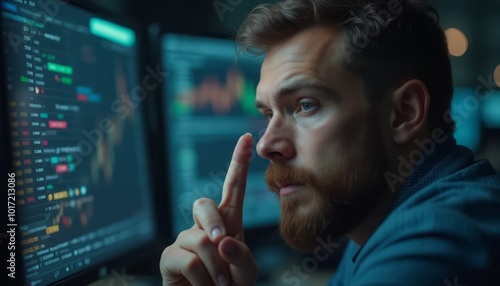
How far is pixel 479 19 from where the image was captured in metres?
2.77

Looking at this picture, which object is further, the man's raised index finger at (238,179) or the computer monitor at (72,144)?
the man's raised index finger at (238,179)

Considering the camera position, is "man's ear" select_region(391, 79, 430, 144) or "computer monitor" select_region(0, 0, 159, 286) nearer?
"computer monitor" select_region(0, 0, 159, 286)

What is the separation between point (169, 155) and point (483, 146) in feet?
5.64

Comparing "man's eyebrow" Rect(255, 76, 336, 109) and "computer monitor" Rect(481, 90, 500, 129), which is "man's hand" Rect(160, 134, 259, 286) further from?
"computer monitor" Rect(481, 90, 500, 129)

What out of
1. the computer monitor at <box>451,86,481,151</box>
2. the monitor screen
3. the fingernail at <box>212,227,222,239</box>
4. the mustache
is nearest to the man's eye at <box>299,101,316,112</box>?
the mustache

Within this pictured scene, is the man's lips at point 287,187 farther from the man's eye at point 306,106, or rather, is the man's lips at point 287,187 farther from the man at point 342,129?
the man's eye at point 306,106

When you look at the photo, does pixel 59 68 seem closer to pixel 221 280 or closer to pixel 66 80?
pixel 66 80

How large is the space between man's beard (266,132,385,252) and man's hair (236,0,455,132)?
11cm

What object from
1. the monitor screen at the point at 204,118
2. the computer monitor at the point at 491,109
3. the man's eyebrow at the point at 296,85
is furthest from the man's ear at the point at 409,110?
the computer monitor at the point at 491,109

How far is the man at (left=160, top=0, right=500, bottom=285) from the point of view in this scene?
84 cm

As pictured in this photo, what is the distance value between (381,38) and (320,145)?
0.71ft

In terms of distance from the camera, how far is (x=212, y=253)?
77 cm

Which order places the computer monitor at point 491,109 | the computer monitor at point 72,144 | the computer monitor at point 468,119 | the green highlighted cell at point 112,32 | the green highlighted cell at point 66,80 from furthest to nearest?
the computer monitor at point 491,109, the computer monitor at point 468,119, the green highlighted cell at point 112,32, the green highlighted cell at point 66,80, the computer monitor at point 72,144

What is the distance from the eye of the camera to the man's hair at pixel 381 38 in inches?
35.7
